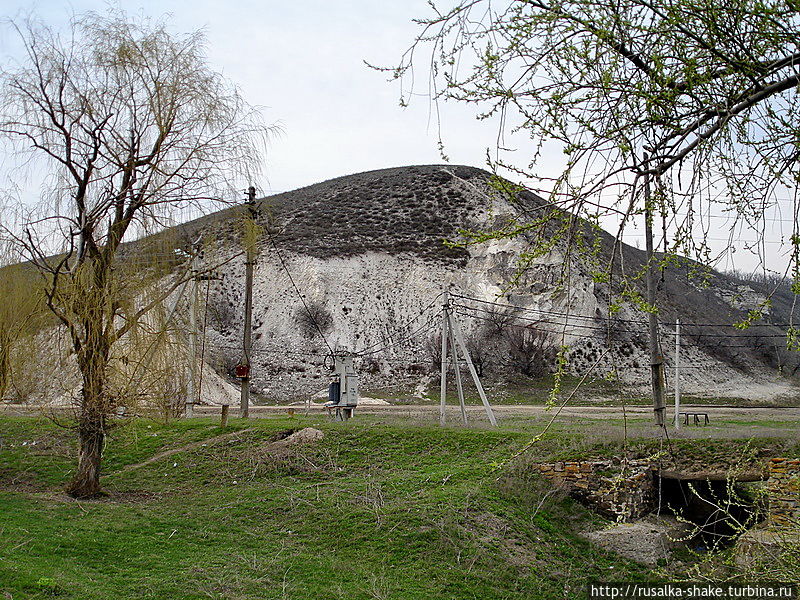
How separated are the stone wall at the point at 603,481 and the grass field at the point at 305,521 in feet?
1.14

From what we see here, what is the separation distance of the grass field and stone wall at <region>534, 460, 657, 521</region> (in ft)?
1.14

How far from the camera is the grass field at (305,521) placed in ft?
30.0

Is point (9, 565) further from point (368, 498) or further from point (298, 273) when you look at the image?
point (298, 273)

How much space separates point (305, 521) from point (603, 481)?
17.8 ft

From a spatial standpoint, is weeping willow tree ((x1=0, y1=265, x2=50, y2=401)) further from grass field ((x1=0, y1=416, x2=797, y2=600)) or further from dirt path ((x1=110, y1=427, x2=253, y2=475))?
dirt path ((x1=110, y1=427, x2=253, y2=475))

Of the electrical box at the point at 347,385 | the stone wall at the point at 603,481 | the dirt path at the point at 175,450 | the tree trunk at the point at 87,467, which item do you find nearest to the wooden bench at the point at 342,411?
the electrical box at the point at 347,385

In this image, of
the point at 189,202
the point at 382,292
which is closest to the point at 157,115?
the point at 189,202

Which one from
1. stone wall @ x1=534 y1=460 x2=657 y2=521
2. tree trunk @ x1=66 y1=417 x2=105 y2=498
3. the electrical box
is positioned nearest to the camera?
tree trunk @ x1=66 y1=417 x2=105 y2=498

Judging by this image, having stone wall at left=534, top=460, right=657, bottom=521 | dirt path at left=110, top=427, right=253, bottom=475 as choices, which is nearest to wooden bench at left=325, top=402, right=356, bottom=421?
dirt path at left=110, top=427, right=253, bottom=475

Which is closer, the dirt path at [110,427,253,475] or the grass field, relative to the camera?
the grass field

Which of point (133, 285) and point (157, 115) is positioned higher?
point (157, 115)

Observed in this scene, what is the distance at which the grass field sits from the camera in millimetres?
9141

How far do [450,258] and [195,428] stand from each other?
36305mm

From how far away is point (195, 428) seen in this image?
1762 centimetres
